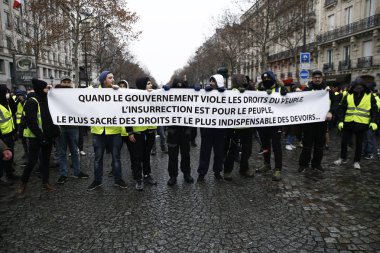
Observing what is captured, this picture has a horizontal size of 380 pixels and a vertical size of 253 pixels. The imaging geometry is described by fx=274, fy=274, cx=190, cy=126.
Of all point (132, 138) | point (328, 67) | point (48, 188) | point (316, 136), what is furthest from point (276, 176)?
point (328, 67)

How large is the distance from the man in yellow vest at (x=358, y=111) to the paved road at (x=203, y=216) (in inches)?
39.8

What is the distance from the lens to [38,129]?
4.86 meters

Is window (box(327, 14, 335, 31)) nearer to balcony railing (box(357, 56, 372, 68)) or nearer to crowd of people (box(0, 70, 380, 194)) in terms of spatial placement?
balcony railing (box(357, 56, 372, 68))

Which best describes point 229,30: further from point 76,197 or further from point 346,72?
point 76,197

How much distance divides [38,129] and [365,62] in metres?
29.8

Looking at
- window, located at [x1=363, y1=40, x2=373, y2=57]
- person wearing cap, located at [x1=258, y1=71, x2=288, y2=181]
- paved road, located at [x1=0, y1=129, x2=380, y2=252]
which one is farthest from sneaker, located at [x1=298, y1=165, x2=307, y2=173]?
window, located at [x1=363, y1=40, x2=373, y2=57]

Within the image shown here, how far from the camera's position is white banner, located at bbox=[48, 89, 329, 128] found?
16.8 ft

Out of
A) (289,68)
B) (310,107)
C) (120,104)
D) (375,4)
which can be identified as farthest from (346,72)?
(120,104)

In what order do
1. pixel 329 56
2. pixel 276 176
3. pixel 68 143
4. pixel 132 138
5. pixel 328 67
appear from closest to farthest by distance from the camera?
pixel 132 138 → pixel 276 176 → pixel 68 143 → pixel 328 67 → pixel 329 56

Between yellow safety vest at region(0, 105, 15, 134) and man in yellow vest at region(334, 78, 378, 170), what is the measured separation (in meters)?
7.40

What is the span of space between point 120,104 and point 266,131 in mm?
3083

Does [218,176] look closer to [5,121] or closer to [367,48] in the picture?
[5,121]

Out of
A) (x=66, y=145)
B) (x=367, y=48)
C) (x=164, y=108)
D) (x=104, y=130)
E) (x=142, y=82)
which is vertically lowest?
(x=66, y=145)

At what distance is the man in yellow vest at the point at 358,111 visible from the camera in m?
6.06
